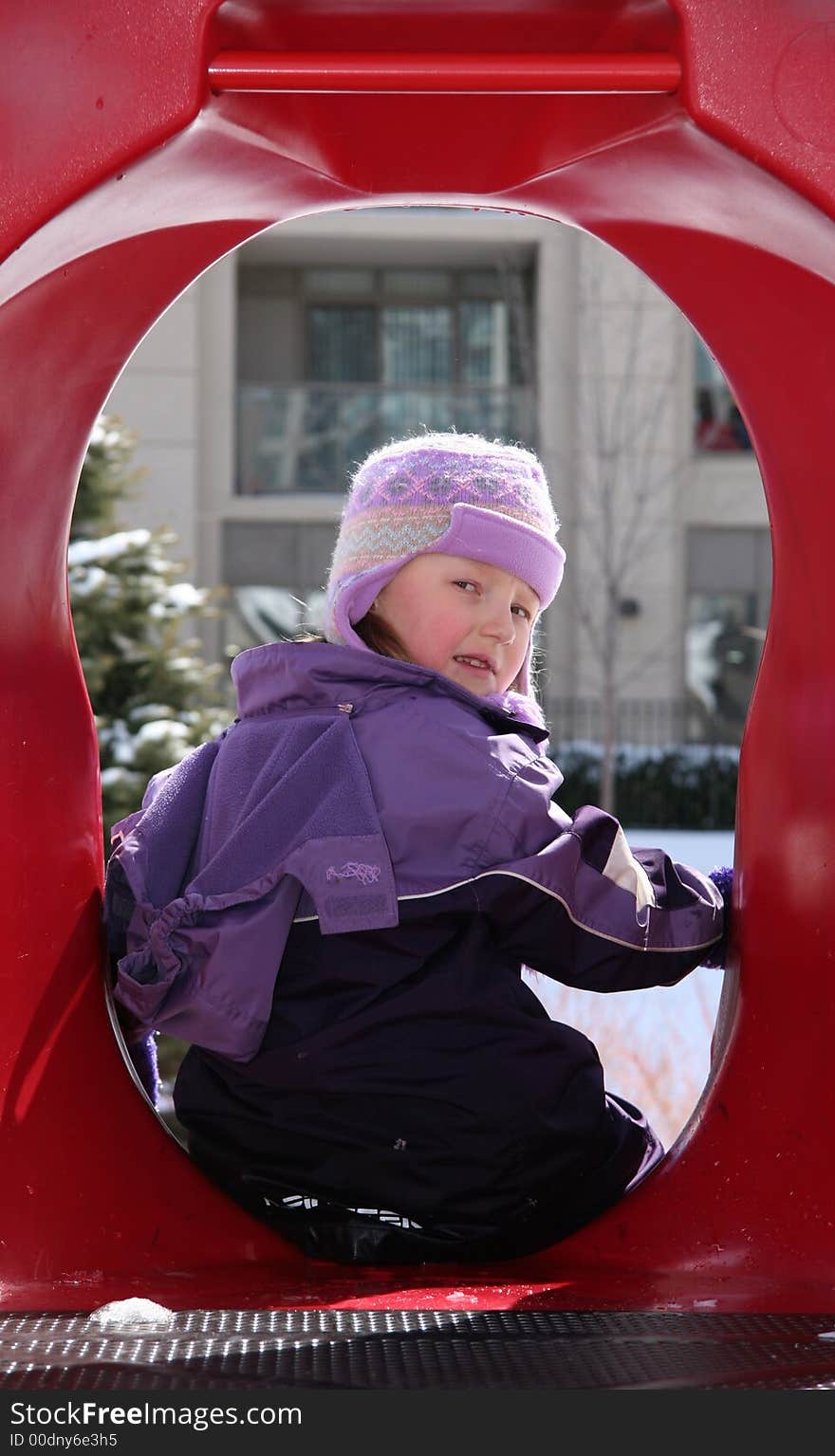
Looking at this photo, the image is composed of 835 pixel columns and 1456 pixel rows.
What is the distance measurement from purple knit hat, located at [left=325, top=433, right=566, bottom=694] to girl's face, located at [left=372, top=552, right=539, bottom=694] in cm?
2

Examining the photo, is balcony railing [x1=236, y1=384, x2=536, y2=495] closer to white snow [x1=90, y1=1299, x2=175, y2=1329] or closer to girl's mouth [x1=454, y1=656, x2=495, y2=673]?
girl's mouth [x1=454, y1=656, x2=495, y2=673]

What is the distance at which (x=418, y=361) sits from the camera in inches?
602

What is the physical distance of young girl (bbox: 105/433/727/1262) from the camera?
1610 mm

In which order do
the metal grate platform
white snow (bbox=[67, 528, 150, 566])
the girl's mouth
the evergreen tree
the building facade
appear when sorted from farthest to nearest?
the building facade → white snow (bbox=[67, 528, 150, 566]) → the evergreen tree → the girl's mouth → the metal grate platform

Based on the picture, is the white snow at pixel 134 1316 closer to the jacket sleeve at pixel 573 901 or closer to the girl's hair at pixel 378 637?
the jacket sleeve at pixel 573 901

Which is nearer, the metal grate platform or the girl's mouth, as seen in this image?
the metal grate platform

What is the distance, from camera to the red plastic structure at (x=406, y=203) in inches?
53.6

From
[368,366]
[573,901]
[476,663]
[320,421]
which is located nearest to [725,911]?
[573,901]

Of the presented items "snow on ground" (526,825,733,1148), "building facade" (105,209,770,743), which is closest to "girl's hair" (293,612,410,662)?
"snow on ground" (526,825,733,1148)

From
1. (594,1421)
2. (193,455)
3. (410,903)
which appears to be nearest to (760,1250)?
(410,903)

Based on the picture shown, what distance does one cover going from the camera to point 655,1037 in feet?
9.96

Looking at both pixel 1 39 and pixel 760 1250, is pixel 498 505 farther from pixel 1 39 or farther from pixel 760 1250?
pixel 760 1250

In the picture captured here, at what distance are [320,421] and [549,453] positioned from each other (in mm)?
2077

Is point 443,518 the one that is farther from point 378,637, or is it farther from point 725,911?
point 725,911
